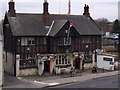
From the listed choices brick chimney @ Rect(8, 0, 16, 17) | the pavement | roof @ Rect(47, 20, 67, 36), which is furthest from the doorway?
brick chimney @ Rect(8, 0, 16, 17)

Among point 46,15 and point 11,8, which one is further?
point 46,15

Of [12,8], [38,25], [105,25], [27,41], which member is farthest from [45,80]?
[105,25]

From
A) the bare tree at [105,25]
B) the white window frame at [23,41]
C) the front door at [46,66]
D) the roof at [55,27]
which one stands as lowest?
the front door at [46,66]

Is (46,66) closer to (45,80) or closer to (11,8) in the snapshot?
(45,80)

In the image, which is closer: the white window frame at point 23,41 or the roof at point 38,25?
the white window frame at point 23,41

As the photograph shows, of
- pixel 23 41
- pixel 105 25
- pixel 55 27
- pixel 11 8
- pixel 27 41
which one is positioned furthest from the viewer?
pixel 105 25

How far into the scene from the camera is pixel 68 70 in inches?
1206

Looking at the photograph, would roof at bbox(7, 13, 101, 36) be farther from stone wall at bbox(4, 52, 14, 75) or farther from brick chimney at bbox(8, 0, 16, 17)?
stone wall at bbox(4, 52, 14, 75)

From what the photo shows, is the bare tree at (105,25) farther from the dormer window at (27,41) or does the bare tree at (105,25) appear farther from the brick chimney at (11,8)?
the brick chimney at (11,8)

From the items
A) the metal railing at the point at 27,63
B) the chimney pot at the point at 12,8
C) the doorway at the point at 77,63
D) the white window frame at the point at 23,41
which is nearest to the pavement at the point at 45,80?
the metal railing at the point at 27,63

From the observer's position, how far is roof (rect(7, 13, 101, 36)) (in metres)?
28.3

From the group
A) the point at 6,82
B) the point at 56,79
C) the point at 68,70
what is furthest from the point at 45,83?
the point at 68,70

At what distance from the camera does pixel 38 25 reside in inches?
1201

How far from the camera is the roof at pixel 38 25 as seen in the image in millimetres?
28344
